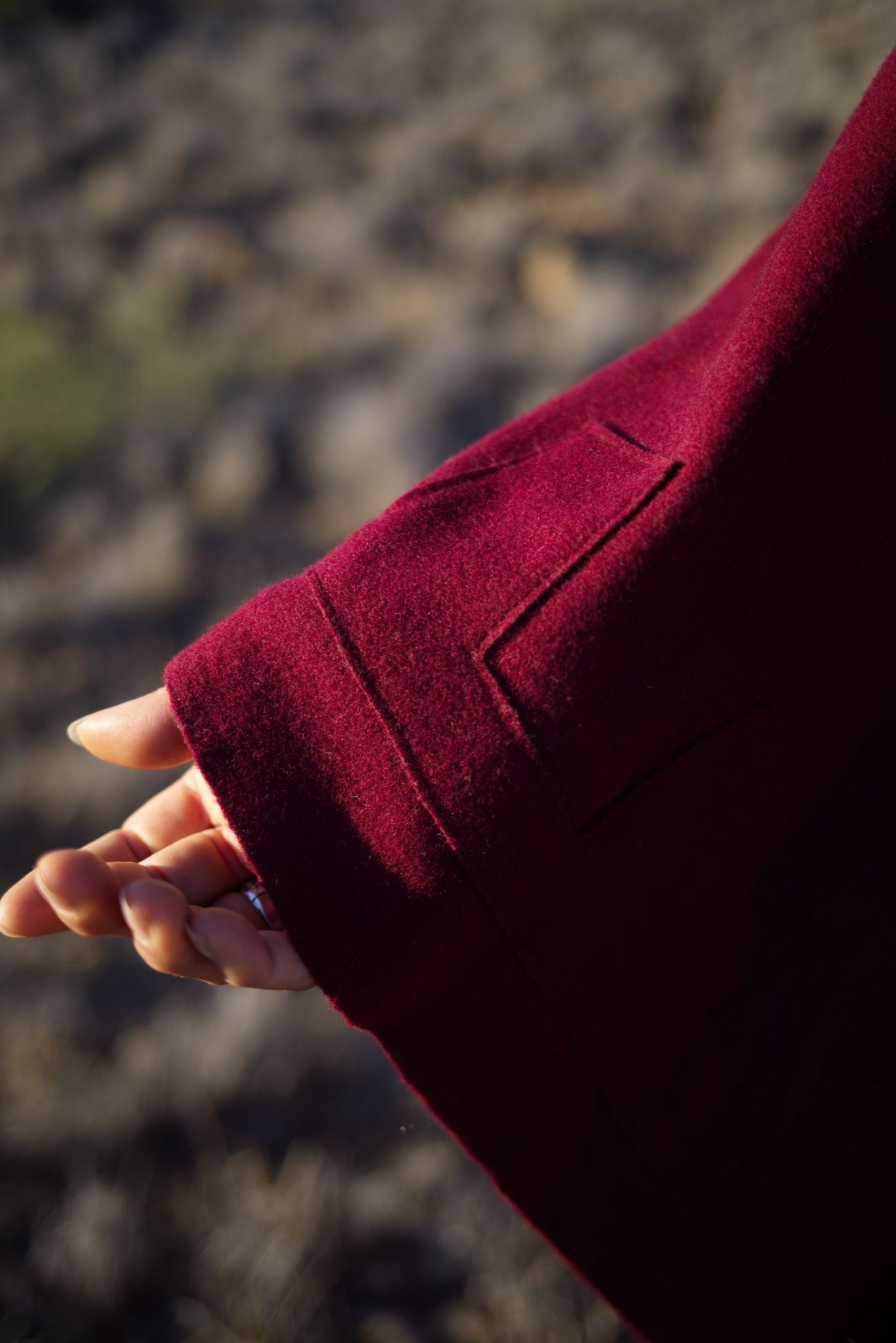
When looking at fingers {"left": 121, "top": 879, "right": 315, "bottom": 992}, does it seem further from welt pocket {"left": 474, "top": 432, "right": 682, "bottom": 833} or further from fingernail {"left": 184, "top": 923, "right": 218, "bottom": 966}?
welt pocket {"left": 474, "top": 432, "right": 682, "bottom": 833}

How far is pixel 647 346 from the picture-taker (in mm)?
750

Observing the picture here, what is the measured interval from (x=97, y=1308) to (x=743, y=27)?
1.91 meters

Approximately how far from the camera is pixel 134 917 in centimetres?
54

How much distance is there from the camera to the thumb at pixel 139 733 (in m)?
0.63

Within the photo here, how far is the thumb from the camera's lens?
631 millimetres

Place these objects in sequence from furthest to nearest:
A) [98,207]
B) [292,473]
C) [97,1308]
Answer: [98,207], [292,473], [97,1308]

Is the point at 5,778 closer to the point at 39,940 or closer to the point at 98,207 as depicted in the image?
the point at 39,940

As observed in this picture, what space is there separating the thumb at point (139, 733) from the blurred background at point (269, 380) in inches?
18.3

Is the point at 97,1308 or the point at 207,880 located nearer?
the point at 207,880

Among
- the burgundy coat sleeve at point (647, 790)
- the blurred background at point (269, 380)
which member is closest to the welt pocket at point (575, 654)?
the burgundy coat sleeve at point (647, 790)

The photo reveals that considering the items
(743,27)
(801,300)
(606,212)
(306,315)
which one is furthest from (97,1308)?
(743,27)

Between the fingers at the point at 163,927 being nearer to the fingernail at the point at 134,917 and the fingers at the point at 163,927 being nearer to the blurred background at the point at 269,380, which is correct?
the fingernail at the point at 134,917

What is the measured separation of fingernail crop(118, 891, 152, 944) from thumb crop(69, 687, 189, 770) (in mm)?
115

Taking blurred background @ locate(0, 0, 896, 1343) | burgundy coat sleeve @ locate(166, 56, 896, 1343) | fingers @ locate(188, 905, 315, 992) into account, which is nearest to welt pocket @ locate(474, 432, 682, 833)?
burgundy coat sleeve @ locate(166, 56, 896, 1343)
